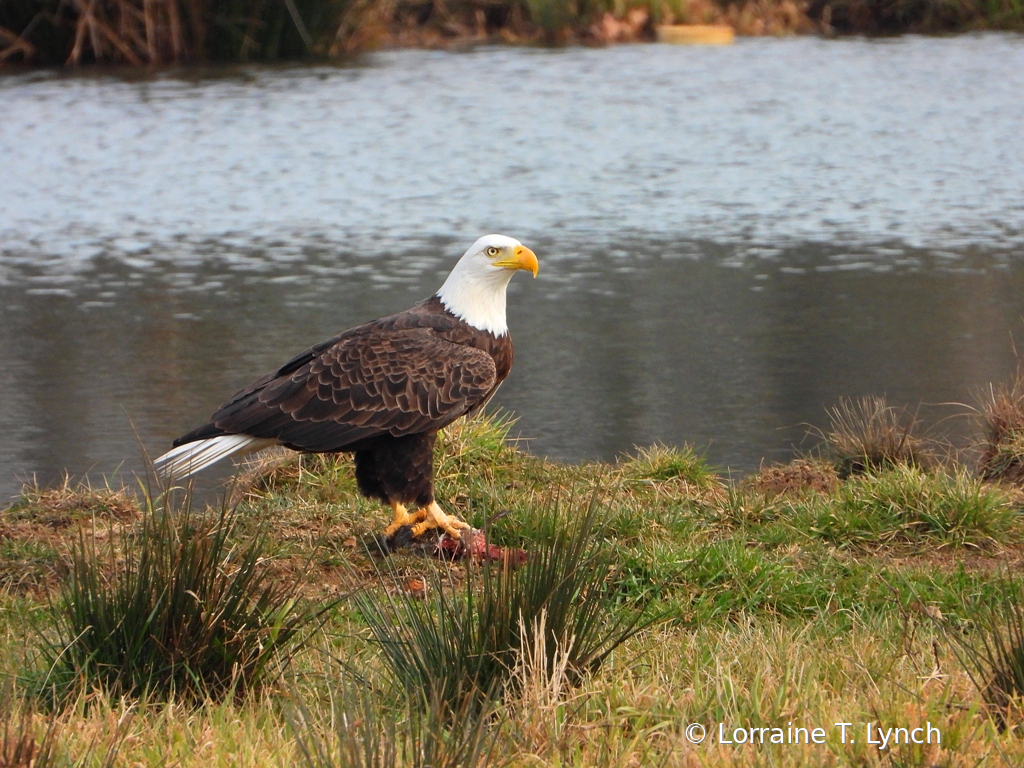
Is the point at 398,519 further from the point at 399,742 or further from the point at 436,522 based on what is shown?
the point at 399,742

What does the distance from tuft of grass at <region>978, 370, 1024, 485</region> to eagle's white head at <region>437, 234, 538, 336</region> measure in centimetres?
215

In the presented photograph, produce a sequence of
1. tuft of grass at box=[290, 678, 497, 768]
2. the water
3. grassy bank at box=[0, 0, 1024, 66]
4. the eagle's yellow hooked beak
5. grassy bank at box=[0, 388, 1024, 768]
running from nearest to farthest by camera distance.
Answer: tuft of grass at box=[290, 678, 497, 768] → grassy bank at box=[0, 388, 1024, 768] → the eagle's yellow hooked beak → the water → grassy bank at box=[0, 0, 1024, 66]

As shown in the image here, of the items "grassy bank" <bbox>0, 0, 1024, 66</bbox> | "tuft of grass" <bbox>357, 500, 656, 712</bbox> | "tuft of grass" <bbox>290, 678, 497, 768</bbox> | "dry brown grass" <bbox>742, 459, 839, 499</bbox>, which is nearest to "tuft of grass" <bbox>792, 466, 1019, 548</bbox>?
"dry brown grass" <bbox>742, 459, 839, 499</bbox>

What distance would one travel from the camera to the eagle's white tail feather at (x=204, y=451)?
217 inches

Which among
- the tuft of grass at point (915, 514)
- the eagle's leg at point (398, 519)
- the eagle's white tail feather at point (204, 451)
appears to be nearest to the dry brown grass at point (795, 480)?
the tuft of grass at point (915, 514)

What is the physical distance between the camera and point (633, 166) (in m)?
15.5

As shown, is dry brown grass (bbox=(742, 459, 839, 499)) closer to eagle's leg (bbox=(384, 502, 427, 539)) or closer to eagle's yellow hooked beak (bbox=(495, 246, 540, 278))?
eagle's yellow hooked beak (bbox=(495, 246, 540, 278))

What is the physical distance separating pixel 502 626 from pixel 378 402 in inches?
80.6

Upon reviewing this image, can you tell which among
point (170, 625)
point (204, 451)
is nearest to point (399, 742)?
point (170, 625)

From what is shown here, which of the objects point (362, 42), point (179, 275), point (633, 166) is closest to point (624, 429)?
A: point (179, 275)

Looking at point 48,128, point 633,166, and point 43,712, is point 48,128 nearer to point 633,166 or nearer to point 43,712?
point 633,166

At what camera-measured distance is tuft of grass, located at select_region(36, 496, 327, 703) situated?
379 cm

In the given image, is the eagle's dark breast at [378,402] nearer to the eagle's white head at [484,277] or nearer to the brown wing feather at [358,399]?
the brown wing feather at [358,399]

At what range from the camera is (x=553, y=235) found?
1266 centimetres
